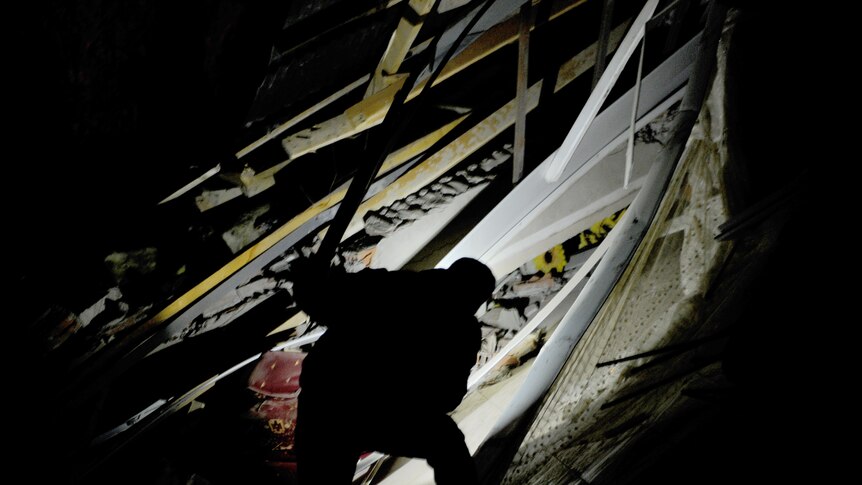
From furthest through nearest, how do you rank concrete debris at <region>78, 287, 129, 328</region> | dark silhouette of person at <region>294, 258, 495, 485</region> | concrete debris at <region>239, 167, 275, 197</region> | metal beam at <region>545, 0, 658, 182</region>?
concrete debris at <region>78, 287, 129, 328</region>
concrete debris at <region>239, 167, 275, 197</region>
metal beam at <region>545, 0, 658, 182</region>
dark silhouette of person at <region>294, 258, 495, 485</region>

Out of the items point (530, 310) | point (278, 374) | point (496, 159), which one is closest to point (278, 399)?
point (278, 374)

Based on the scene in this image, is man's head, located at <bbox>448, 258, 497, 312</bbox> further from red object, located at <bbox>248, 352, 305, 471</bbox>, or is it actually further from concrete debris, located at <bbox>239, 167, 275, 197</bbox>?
red object, located at <bbox>248, 352, 305, 471</bbox>

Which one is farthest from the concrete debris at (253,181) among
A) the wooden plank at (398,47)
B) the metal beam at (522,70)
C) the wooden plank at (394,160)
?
the metal beam at (522,70)

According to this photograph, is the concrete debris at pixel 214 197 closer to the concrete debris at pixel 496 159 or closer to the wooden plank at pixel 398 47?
the wooden plank at pixel 398 47

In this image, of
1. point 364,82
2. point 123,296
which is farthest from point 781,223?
point 123,296

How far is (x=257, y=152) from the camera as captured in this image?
7.04 feet

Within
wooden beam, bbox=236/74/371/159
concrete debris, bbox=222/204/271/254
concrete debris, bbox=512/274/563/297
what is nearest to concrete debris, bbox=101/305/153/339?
concrete debris, bbox=222/204/271/254

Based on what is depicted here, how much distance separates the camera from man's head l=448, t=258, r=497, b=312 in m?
1.23

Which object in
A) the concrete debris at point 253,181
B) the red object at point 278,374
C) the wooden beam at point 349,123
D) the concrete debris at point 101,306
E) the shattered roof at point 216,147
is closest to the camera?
the wooden beam at point 349,123

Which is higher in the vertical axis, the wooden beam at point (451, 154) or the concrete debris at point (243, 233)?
the concrete debris at point (243, 233)

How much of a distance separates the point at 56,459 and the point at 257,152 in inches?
84.6

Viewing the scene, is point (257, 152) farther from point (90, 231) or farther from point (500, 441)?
point (500, 441)

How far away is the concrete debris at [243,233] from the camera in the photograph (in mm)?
2285

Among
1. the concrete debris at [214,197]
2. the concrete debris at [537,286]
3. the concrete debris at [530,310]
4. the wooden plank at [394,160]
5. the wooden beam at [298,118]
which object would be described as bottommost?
the concrete debris at [530,310]
